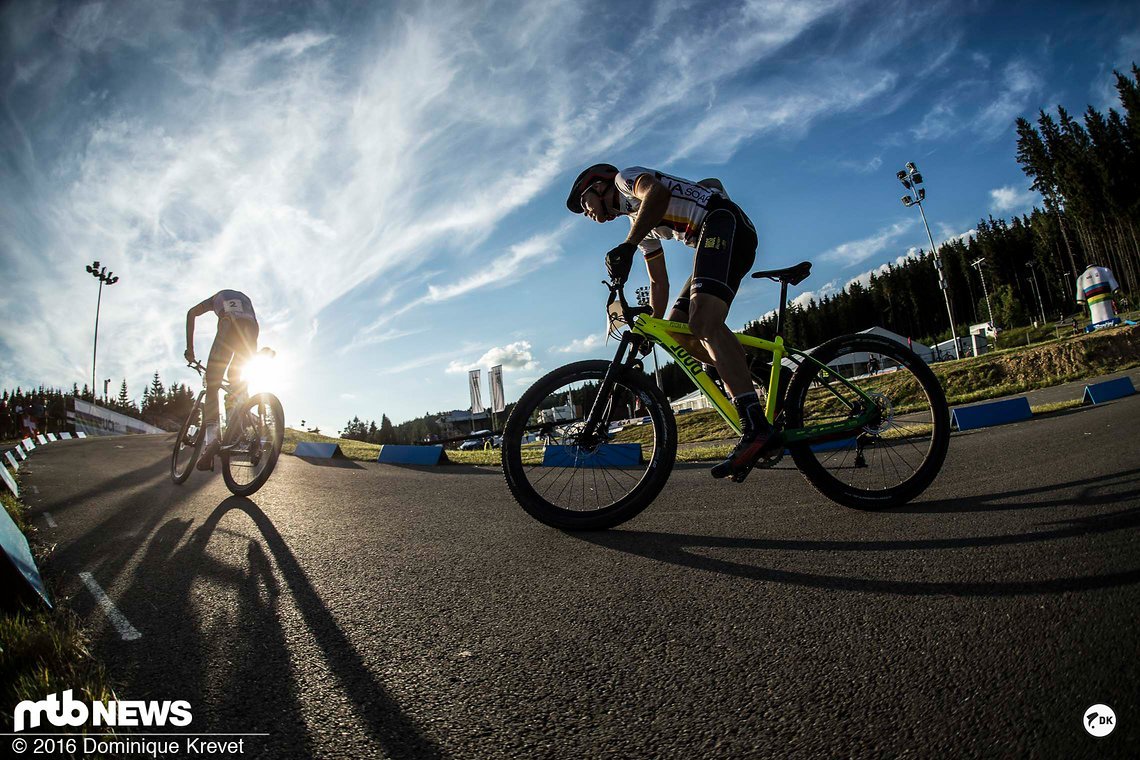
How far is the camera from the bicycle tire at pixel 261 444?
544 cm

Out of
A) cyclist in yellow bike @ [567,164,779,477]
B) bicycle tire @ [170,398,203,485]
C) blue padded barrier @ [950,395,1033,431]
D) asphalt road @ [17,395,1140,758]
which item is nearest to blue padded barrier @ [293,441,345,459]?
bicycle tire @ [170,398,203,485]

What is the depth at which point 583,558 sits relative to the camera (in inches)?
92.4

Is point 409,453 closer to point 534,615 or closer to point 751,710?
point 534,615

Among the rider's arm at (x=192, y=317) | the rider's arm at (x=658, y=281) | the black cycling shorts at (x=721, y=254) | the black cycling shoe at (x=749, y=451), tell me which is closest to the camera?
the black cycling shoe at (x=749, y=451)

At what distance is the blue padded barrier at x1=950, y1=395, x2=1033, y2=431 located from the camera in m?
8.11

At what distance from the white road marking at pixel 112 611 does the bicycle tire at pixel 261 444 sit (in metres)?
2.96

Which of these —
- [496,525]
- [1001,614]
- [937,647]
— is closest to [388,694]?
[937,647]

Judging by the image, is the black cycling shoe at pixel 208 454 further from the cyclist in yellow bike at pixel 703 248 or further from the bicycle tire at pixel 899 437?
the bicycle tire at pixel 899 437

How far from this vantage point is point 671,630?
5.06ft

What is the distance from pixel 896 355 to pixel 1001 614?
7.21ft

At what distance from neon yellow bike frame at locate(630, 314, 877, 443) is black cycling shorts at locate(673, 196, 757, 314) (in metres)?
0.27

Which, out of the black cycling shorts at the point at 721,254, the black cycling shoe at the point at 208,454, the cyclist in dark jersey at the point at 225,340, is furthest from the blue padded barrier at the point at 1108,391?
the black cycling shoe at the point at 208,454

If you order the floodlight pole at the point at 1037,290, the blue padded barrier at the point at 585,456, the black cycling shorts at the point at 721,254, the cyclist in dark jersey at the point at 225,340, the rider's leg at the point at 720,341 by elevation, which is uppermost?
the floodlight pole at the point at 1037,290

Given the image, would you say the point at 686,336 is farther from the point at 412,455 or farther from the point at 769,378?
the point at 412,455
